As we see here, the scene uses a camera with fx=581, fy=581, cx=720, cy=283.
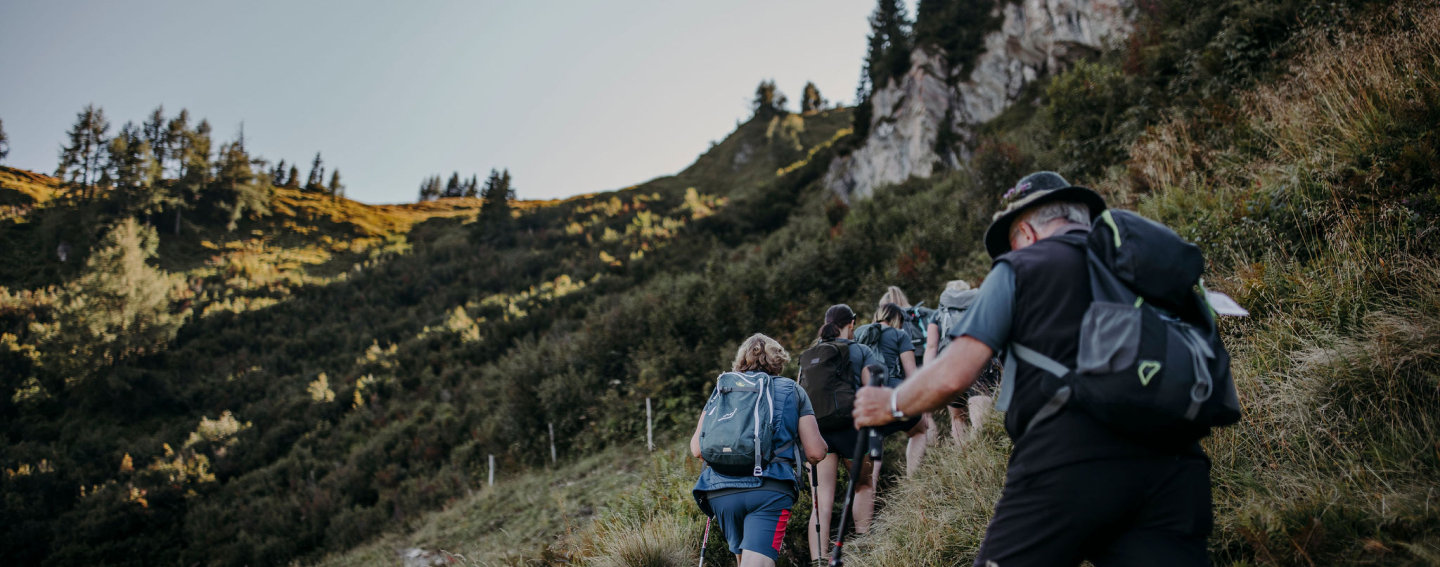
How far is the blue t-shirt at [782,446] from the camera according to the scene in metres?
3.19

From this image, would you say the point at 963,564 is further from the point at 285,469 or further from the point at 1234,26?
the point at 285,469

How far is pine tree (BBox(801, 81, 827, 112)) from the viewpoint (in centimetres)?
7356

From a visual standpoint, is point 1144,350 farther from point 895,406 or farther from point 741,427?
point 741,427

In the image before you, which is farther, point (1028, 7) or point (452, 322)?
point (1028, 7)

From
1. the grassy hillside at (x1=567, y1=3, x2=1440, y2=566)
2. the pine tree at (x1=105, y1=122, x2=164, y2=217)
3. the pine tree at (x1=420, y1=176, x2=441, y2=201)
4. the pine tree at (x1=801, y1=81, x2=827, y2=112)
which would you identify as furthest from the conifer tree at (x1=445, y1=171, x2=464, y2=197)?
the grassy hillside at (x1=567, y1=3, x2=1440, y2=566)

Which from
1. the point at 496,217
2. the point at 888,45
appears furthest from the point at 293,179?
the point at 888,45

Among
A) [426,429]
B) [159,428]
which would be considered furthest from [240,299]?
[426,429]

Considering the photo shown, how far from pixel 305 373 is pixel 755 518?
91.5ft

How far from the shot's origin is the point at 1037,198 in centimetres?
189

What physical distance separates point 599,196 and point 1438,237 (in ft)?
150

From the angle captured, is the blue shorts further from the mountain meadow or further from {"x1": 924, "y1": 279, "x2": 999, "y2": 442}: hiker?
{"x1": 924, "y1": 279, "x2": 999, "y2": 442}: hiker

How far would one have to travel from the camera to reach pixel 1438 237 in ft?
11.2

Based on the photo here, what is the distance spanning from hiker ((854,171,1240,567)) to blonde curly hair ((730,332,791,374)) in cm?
180

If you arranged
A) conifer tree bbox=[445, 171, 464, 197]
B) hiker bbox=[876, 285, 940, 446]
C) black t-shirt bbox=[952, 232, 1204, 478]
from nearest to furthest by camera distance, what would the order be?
black t-shirt bbox=[952, 232, 1204, 478] < hiker bbox=[876, 285, 940, 446] < conifer tree bbox=[445, 171, 464, 197]
